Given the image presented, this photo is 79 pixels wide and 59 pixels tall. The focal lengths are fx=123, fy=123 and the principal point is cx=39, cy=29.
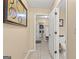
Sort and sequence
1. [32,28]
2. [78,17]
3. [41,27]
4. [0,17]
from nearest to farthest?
[0,17], [78,17], [32,28], [41,27]

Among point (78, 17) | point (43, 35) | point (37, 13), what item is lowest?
point (43, 35)

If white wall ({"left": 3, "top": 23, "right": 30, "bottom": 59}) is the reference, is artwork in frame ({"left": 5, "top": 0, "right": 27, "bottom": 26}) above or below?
above

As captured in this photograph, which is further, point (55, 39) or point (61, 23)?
point (61, 23)

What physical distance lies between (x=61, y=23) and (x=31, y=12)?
1826 millimetres

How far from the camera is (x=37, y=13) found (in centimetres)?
706

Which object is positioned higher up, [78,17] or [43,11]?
[43,11]

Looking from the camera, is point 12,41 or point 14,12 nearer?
point 12,41

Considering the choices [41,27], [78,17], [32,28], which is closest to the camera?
[78,17]

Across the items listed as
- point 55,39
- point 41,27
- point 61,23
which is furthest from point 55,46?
point 41,27

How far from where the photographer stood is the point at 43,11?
7.10m

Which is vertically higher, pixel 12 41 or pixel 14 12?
pixel 14 12

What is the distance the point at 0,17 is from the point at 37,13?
6.13 meters

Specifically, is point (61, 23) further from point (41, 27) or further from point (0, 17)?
point (41, 27)

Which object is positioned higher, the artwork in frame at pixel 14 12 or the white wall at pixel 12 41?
the artwork in frame at pixel 14 12
